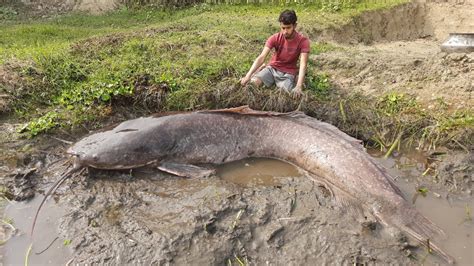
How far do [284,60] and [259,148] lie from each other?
1809 millimetres

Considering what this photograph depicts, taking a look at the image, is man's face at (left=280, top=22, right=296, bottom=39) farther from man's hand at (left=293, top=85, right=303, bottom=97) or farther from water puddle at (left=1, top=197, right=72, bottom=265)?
water puddle at (left=1, top=197, right=72, bottom=265)

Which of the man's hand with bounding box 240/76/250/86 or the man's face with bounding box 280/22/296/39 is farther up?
the man's face with bounding box 280/22/296/39

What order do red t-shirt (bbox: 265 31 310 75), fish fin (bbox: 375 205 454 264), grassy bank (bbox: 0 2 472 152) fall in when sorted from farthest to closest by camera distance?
1. red t-shirt (bbox: 265 31 310 75)
2. grassy bank (bbox: 0 2 472 152)
3. fish fin (bbox: 375 205 454 264)

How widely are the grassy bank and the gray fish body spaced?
78 cm

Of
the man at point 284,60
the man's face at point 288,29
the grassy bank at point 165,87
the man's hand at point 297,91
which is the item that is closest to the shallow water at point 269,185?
the grassy bank at point 165,87

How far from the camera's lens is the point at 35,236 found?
3.85 m

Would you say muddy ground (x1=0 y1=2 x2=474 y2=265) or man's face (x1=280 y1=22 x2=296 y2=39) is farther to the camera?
man's face (x1=280 y1=22 x2=296 y2=39)

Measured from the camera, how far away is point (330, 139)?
4777mm

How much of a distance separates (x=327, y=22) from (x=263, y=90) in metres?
5.06

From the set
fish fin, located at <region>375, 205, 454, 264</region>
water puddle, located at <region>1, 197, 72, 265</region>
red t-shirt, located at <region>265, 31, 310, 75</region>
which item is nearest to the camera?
water puddle, located at <region>1, 197, 72, 265</region>

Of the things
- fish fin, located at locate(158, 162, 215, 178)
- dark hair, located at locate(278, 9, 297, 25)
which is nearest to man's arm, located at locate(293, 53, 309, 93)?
dark hair, located at locate(278, 9, 297, 25)

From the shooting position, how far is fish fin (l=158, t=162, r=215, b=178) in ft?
15.4

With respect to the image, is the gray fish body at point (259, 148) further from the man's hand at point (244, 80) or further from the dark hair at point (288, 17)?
the dark hair at point (288, 17)

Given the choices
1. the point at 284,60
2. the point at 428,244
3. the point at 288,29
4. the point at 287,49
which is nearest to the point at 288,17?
the point at 288,29
